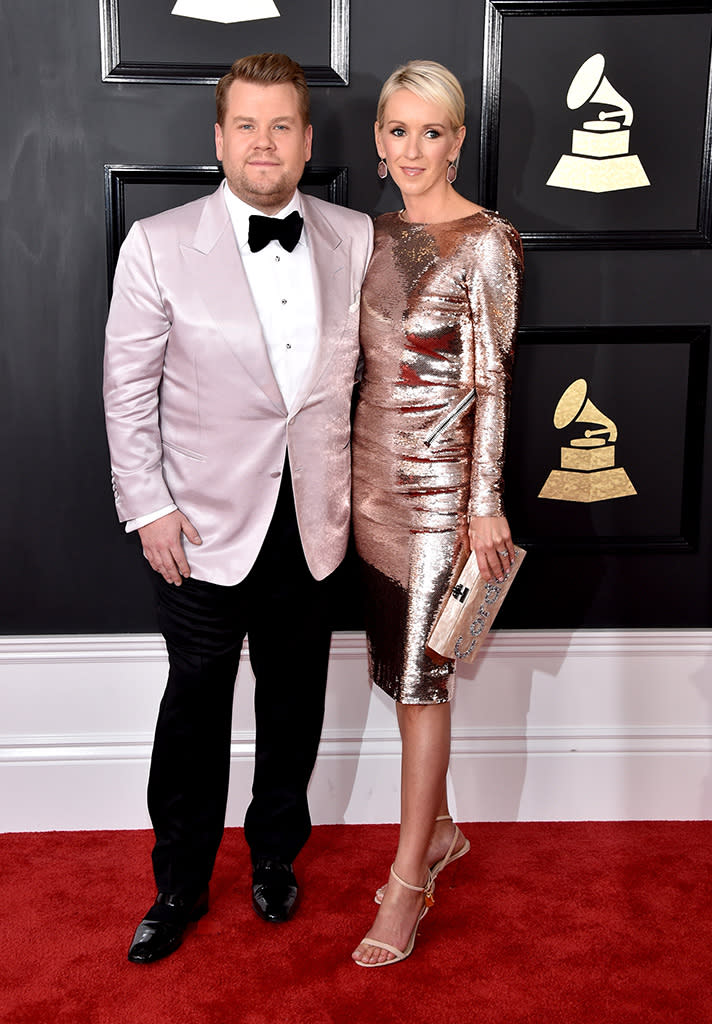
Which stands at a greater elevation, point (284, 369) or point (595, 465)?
point (284, 369)

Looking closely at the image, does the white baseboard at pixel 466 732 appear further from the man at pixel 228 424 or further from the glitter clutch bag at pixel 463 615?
the glitter clutch bag at pixel 463 615

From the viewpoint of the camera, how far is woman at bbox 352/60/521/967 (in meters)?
1.93

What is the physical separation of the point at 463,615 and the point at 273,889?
2.54 feet

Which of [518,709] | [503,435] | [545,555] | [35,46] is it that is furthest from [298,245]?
[518,709]

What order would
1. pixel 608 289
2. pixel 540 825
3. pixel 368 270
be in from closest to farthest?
pixel 368 270
pixel 608 289
pixel 540 825

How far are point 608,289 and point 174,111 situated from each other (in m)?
1.15

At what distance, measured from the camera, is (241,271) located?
1926 millimetres

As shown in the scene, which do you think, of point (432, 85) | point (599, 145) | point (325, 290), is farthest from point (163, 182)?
point (599, 145)

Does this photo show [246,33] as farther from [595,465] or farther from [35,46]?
[595,465]

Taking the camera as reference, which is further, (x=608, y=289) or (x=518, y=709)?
(x=518, y=709)

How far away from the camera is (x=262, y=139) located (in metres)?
1.88

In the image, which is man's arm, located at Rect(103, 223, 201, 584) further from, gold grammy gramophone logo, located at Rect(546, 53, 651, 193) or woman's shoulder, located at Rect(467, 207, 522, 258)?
gold grammy gramophone logo, located at Rect(546, 53, 651, 193)

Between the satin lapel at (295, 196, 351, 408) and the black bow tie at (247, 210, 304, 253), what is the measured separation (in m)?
0.06

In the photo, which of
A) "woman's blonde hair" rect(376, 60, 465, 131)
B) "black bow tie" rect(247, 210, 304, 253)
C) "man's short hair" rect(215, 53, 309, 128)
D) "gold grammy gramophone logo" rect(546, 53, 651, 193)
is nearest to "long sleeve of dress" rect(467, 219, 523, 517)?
"woman's blonde hair" rect(376, 60, 465, 131)
